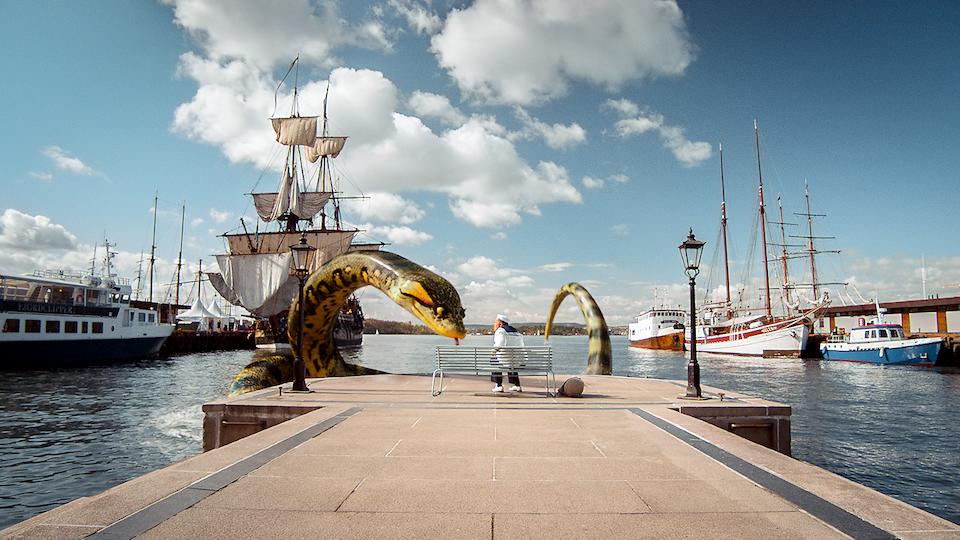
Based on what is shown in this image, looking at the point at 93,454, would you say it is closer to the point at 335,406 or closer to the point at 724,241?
the point at 335,406

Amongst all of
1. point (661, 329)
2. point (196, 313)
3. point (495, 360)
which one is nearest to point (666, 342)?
point (661, 329)

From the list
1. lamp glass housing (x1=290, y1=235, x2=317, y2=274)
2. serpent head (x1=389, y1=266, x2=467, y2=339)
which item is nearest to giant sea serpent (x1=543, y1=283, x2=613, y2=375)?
serpent head (x1=389, y1=266, x2=467, y2=339)

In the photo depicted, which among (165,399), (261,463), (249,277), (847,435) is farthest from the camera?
(249,277)

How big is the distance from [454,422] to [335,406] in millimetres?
2361

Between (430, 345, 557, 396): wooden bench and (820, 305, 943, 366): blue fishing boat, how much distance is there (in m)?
49.0

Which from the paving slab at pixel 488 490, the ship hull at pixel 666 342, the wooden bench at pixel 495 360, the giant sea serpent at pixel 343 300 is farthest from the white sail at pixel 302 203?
the paving slab at pixel 488 490

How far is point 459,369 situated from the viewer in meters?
Result: 10.4

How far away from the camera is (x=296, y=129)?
67125mm

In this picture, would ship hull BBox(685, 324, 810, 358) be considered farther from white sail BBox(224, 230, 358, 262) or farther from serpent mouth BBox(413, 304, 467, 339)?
serpent mouth BBox(413, 304, 467, 339)

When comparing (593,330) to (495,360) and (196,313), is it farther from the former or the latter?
(196,313)

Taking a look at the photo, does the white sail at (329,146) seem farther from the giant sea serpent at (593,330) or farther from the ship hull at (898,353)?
the ship hull at (898,353)

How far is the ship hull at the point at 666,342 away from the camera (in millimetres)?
79188

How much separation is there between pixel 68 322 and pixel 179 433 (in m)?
39.7

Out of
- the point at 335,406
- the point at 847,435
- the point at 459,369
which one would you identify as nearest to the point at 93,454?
the point at 335,406
